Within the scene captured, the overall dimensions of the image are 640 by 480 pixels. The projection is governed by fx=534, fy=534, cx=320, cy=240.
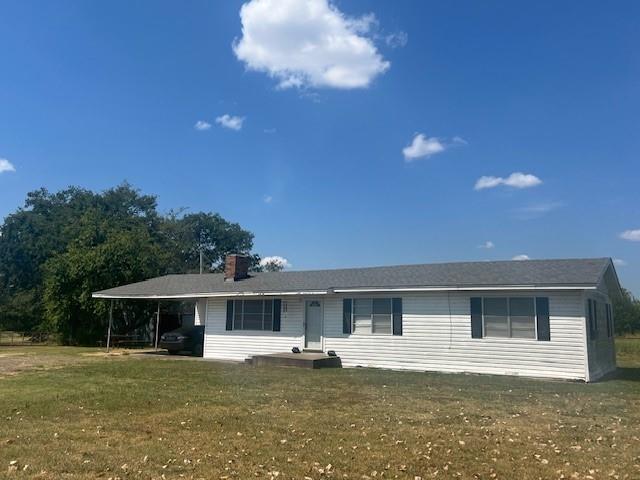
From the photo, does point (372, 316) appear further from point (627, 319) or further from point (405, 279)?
point (627, 319)

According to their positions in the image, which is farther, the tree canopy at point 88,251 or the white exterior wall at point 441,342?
the tree canopy at point 88,251

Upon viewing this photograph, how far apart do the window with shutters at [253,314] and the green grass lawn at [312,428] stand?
625 cm

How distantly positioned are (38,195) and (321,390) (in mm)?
47058

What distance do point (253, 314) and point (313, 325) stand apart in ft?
8.51

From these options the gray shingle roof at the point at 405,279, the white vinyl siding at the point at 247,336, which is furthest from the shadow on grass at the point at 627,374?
the white vinyl siding at the point at 247,336

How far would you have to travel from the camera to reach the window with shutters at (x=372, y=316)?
17.3 metres

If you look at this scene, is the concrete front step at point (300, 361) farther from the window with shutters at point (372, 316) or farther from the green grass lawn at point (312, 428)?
the green grass lawn at point (312, 428)

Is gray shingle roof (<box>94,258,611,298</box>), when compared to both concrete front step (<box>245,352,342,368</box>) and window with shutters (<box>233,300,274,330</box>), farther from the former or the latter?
concrete front step (<box>245,352,342,368</box>)

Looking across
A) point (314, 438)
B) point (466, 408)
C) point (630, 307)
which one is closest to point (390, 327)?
point (466, 408)

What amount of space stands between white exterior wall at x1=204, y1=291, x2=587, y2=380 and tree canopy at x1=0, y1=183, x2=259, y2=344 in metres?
12.3

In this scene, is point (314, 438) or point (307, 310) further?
point (307, 310)

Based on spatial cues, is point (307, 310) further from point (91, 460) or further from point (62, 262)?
point (62, 262)

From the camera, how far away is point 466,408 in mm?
9570

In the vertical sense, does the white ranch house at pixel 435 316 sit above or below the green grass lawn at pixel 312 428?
above
